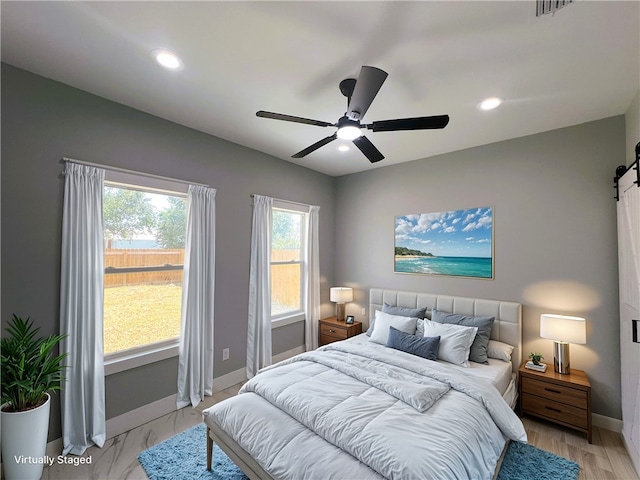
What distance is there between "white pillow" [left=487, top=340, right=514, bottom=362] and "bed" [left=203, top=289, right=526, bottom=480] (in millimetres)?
31

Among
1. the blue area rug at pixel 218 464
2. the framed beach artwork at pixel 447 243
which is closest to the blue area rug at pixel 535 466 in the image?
the blue area rug at pixel 218 464

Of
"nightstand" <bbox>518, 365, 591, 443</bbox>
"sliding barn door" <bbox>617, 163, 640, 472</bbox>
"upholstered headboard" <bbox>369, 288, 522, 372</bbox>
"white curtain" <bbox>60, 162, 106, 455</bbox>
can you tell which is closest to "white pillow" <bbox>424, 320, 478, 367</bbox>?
"upholstered headboard" <bbox>369, 288, 522, 372</bbox>

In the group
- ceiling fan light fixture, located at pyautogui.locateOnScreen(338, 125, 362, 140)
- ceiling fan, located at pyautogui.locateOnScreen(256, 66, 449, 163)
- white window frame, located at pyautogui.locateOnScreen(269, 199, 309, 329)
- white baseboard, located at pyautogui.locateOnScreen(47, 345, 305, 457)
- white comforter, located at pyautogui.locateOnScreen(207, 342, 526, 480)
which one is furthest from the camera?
white window frame, located at pyautogui.locateOnScreen(269, 199, 309, 329)

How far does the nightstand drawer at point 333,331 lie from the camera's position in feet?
13.7

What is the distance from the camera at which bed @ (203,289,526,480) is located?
150cm

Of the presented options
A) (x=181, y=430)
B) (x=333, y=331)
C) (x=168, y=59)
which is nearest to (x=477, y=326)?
(x=333, y=331)

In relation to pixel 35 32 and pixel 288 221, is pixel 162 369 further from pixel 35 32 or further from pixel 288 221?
pixel 35 32

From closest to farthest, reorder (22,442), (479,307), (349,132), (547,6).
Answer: (547,6)
(22,442)
(349,132)
(479,307)

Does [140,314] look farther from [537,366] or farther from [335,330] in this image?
[537,366]

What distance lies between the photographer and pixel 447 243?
3660 mm

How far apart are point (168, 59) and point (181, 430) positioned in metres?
3.04

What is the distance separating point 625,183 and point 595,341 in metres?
1.48

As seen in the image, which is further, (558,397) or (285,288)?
(285,288)

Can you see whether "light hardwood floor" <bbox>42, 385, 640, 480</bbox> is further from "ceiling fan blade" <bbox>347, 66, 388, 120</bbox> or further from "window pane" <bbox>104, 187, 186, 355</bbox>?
"ceiling fan blade" <bbox>347, 66, 388, 120</bbox>
